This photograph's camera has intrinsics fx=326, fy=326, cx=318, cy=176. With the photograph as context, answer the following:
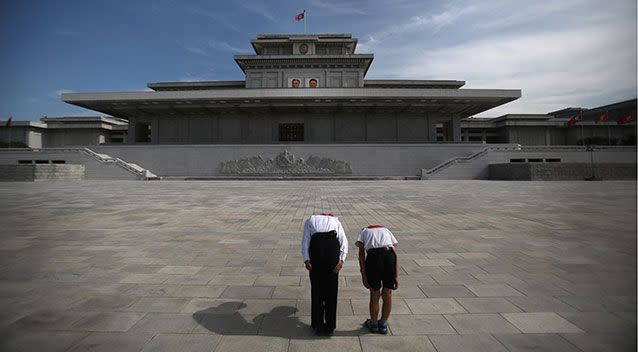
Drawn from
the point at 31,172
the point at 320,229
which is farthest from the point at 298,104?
the point at 320,229

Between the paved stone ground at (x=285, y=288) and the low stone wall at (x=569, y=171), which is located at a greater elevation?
the low stone wall at (x=569, y=171)

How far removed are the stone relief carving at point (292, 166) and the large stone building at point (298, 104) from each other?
529 centimetres

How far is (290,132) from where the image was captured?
1517 inches

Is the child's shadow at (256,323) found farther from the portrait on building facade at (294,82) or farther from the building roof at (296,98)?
the portrait on building facade at (294,82)

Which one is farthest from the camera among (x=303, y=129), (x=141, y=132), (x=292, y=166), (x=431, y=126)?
(x=141, y=132)

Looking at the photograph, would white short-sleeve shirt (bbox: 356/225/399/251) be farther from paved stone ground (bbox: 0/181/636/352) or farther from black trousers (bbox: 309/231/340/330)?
paved stone ground (bbox: 0/181/636/352)

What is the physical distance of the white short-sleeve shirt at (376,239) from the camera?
317 centimetres

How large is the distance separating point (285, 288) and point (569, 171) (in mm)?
30354

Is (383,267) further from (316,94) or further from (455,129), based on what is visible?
(455,129)

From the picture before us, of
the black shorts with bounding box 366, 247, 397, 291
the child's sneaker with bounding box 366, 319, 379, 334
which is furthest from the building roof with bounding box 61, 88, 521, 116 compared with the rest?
the child's sneaker with bounding box 366, 319, 379, 334

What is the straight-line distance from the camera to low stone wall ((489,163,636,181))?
85.2 feet

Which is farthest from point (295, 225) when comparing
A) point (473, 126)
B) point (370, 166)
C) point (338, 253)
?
point (473, 126)

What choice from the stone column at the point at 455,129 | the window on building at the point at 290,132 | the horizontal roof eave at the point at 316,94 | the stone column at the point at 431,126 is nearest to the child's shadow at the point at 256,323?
the horizontal roof eave at the point at 316,94

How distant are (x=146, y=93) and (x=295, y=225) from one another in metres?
32.8
